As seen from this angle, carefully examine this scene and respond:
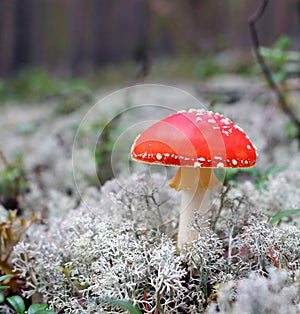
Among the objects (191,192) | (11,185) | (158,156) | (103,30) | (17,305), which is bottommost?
(11,185)

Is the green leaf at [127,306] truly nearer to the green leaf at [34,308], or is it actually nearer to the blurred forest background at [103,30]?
the green leaf at [34,308]

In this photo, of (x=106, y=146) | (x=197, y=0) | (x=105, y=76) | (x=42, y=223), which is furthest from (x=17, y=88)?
(x=42, y=223)

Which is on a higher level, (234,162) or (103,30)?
(103,30)

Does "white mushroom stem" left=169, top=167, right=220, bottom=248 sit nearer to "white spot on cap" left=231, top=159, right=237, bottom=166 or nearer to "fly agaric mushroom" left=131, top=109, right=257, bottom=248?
"fly agaric mushroom" left=131, top=109, right=257, bottom=248

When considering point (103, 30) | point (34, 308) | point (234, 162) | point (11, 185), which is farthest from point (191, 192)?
point (103, 30)

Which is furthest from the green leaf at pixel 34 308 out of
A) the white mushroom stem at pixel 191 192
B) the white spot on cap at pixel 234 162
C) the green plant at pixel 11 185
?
the green plant at pixel 11 185

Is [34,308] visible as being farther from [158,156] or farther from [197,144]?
[197,144]

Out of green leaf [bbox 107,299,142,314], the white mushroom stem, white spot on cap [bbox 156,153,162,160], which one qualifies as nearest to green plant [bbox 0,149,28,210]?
the white mushroom stem
